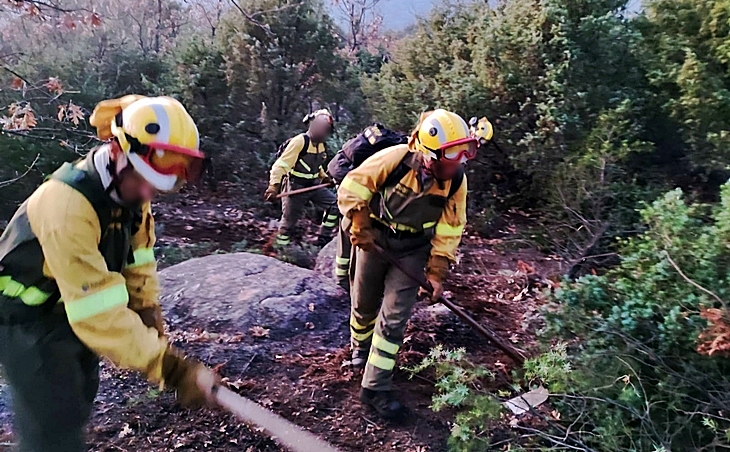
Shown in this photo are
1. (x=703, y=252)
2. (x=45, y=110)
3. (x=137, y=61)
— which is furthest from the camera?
(x=137, y=61)

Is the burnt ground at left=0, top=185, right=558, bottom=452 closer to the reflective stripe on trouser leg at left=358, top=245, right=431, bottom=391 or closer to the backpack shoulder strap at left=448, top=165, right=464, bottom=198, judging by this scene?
the reflective stripe on trouser leg at left=358, top=245, right=431, bottom=391

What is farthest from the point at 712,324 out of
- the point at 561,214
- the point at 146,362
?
the point at 561,214

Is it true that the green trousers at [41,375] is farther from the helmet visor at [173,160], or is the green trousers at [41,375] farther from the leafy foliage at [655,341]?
the leafy foliage at [655,341]

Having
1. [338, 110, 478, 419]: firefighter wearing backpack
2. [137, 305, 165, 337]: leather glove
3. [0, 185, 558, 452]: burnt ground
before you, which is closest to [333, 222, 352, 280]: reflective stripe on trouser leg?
[0, 185, 558, 452]: burnt ground

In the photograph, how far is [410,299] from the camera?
4332 millimetres

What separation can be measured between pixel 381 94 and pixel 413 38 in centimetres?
112

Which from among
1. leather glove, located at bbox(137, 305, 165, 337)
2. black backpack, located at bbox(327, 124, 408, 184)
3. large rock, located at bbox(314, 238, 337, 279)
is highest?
black backpack, located at bbox(327, 124, 408, 184)

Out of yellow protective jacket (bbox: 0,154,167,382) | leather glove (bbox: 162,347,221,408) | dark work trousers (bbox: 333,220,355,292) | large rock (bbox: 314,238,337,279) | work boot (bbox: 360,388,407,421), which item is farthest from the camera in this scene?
large rock (bbox: 314,238,337,279)

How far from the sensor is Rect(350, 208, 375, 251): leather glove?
436cm

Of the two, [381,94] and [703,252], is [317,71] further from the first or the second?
[703,252]

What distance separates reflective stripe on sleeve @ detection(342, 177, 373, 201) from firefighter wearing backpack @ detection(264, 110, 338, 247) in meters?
3.42

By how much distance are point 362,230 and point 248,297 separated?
1.50 m

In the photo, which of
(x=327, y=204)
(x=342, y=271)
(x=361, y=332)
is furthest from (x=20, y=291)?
(x=327, y=204)

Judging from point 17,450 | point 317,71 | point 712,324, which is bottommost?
point 17,450
